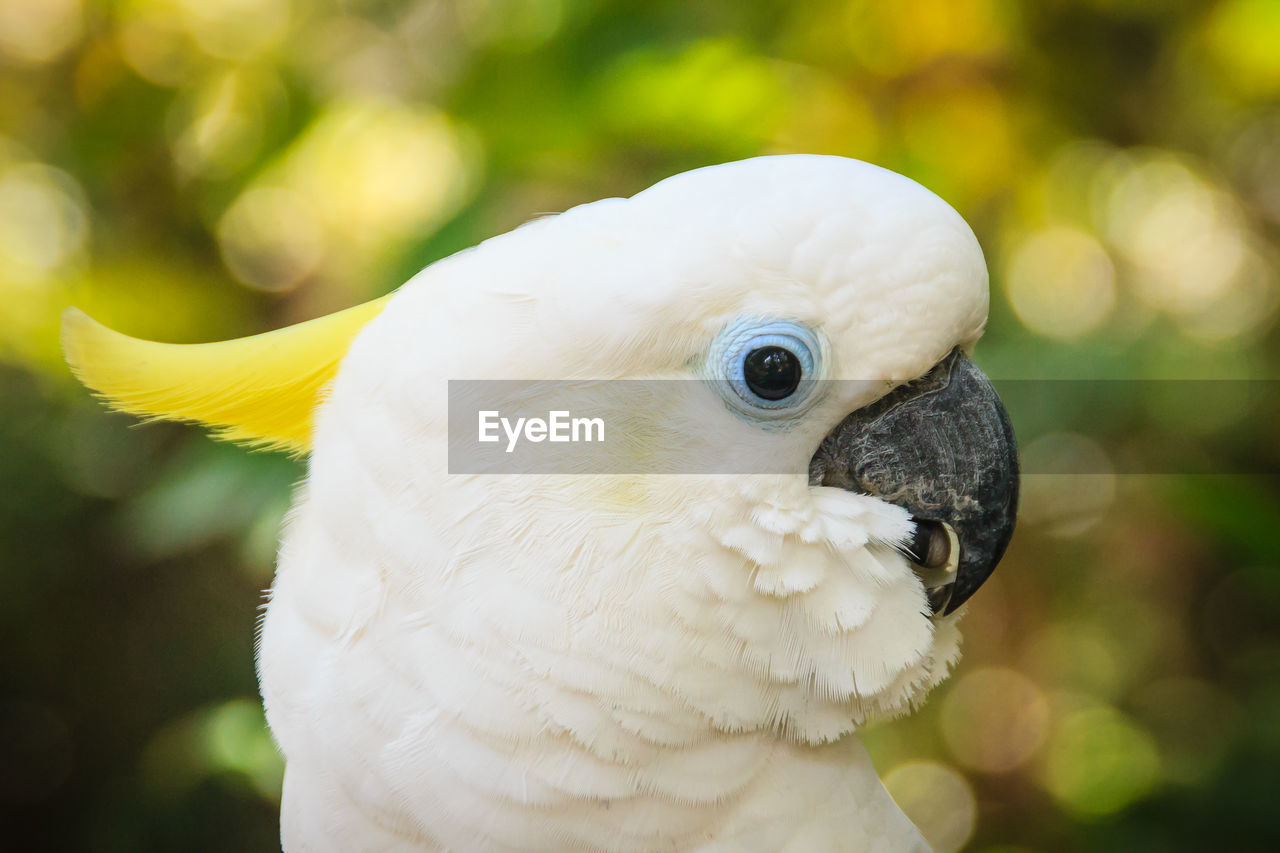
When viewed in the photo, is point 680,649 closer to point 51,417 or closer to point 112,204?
point 112,204

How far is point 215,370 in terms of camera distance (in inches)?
38.8

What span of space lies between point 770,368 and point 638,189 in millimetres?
1008

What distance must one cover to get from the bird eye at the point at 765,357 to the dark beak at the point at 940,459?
91 mm

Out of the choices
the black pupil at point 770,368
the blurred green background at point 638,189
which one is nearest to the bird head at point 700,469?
the black pupil at point 770,368

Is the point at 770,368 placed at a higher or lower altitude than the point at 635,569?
higher

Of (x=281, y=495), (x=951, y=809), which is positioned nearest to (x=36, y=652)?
(x=281, y=495)

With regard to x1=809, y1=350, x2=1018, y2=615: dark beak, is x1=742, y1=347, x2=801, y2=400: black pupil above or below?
above

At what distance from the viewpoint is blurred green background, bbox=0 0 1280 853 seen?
1.66 metres

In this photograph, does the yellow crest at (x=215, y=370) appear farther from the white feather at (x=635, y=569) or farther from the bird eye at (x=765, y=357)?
the bird eye at (x=765, y=357)

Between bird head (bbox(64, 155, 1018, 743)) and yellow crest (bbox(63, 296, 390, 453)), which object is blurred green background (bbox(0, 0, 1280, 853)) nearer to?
yellow crest (bbox(63, 296, 390, 453))

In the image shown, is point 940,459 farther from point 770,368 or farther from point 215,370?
point 215,370

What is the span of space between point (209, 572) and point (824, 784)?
84.0 inches

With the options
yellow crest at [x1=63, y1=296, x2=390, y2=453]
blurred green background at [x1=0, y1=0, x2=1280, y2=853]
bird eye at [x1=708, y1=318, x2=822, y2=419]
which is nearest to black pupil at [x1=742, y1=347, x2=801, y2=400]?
bird eye at [x1=708, y1=318, x2=822, y2=419]

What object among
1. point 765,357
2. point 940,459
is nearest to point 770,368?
point 765,357
